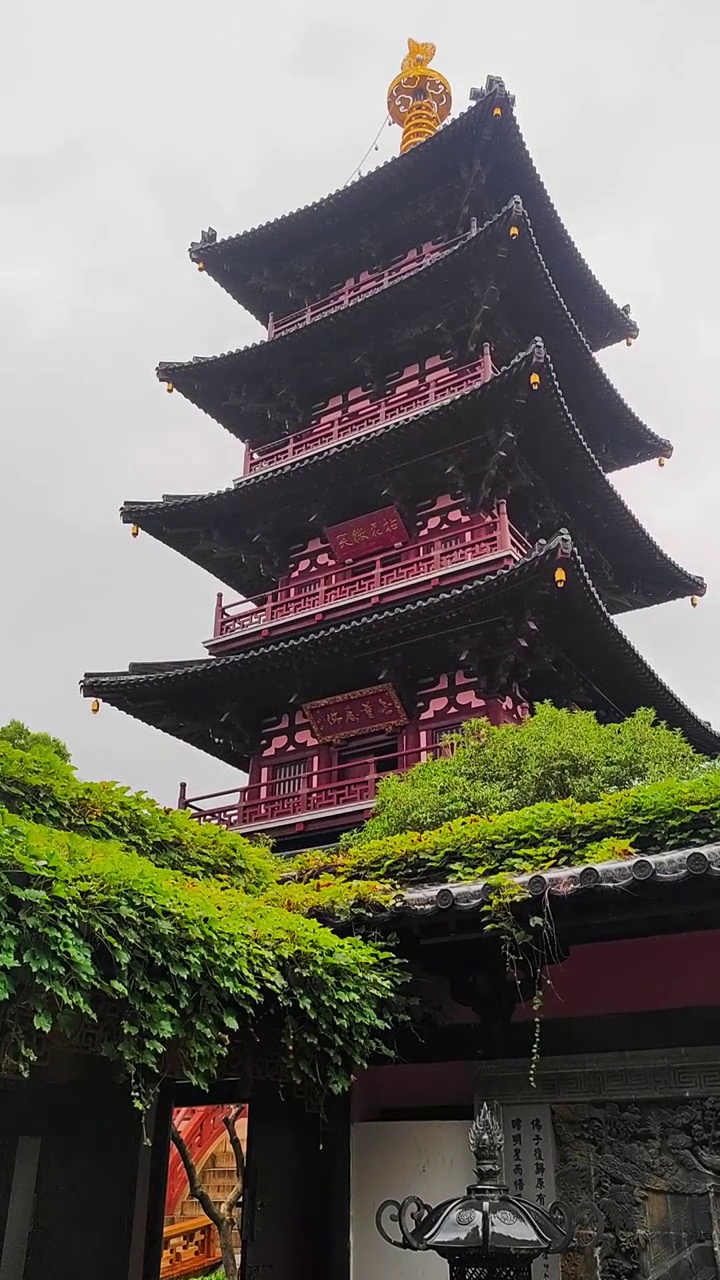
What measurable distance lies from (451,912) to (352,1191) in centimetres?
253

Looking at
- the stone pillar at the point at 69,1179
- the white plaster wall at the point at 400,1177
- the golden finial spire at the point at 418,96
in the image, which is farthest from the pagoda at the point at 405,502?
the stone pillar at the point at 69,1179

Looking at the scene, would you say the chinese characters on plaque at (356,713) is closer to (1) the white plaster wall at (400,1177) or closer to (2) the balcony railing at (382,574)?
(2) the balcony railing at (382,574)

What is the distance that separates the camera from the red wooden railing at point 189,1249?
16.0 metres

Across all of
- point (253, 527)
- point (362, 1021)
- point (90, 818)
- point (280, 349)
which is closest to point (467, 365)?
point (280, 349)

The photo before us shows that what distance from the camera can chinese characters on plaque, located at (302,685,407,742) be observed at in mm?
13773

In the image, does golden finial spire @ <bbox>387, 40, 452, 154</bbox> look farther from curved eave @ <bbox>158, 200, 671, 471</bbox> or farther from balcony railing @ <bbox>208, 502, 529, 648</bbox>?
balcony railing @ <bbox>208, 502, 529, 648</bbox>

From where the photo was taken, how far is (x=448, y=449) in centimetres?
1448

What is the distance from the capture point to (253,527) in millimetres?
16219

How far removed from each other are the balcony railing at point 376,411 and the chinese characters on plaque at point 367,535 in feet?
4.21

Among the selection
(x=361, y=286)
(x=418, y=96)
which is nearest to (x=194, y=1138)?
(x=361, y=286)

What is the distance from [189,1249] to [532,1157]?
13282 millimetres

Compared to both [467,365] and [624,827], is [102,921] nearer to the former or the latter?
[624,827]

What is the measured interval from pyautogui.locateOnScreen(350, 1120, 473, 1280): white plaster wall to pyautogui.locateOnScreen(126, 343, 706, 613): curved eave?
30.7 feet

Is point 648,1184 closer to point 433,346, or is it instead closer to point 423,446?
point 423,446
